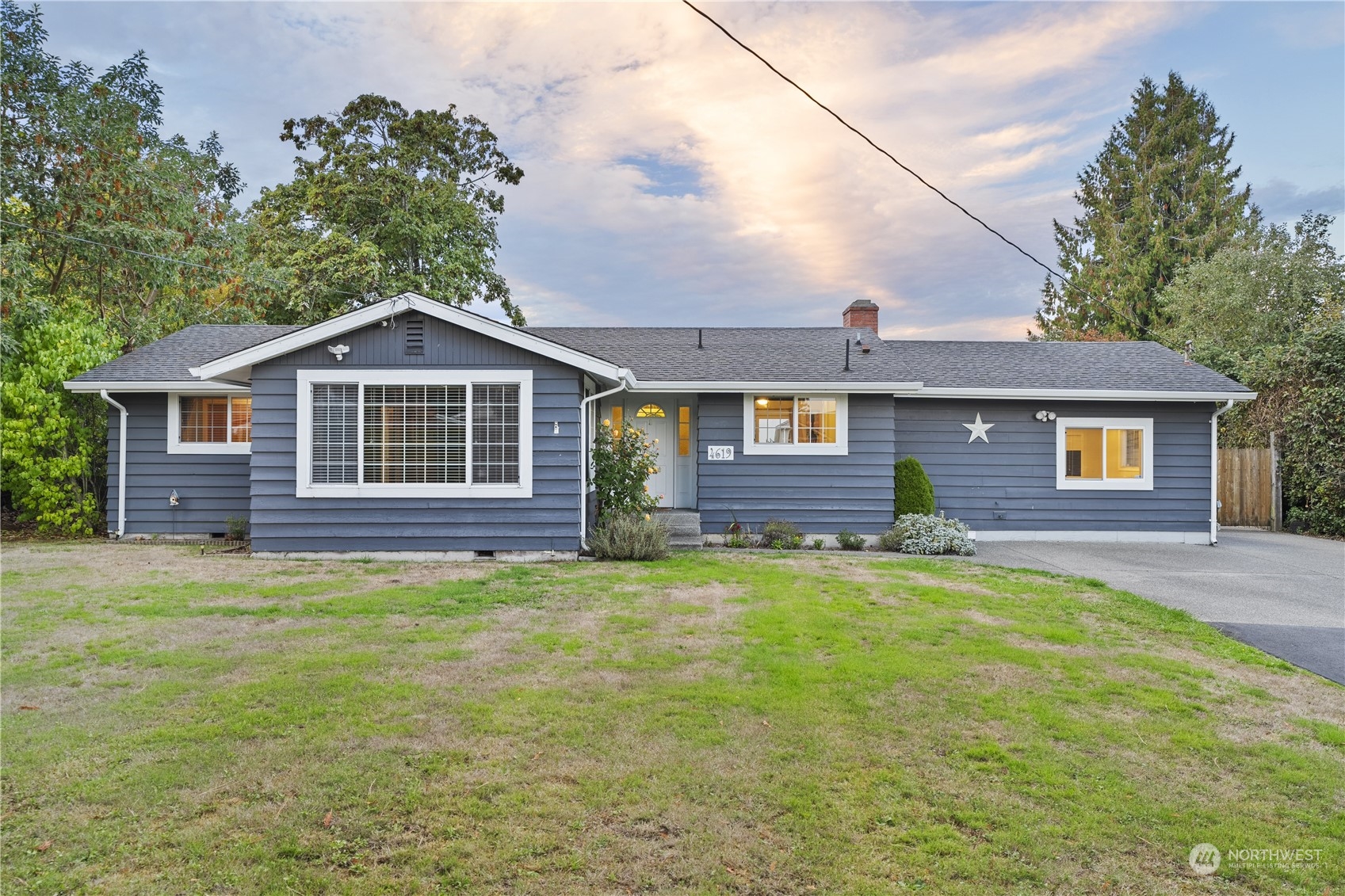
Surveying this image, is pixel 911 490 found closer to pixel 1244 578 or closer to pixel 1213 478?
pixel 1244 578

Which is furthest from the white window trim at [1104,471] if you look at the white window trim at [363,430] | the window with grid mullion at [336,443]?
the window with grid mullion at [336,443]

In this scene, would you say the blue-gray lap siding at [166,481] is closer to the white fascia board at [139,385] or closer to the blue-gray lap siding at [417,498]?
the white fascia board at [139,385]

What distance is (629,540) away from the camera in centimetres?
934

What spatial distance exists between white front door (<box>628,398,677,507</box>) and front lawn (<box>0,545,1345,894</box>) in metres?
6.01

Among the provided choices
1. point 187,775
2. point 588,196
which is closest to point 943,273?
point 588,196

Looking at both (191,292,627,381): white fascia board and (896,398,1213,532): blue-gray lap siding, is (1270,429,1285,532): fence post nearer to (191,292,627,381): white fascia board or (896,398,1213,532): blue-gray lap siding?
(896,398,1213,532): blue-gray lap siding

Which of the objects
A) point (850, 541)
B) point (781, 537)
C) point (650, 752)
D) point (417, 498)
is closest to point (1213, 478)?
point (850, 541)

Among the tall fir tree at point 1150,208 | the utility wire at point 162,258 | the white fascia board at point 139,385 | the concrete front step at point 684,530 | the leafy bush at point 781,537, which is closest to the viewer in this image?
the white fascia board at point 139,385

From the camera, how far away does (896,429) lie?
477 inches

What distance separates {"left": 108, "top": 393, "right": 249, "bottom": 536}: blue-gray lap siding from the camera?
36.2ft

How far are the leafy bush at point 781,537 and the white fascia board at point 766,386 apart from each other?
2.21m

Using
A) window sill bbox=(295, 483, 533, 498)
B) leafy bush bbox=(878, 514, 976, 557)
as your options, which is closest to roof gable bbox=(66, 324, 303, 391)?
window sill bbox=(295, 483, 533, 498)

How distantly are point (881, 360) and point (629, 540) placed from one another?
6129mm

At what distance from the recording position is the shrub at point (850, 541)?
11.0 meters
